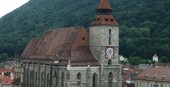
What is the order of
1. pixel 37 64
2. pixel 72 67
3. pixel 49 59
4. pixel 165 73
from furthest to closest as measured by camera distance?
pixel 165 73, pixel 37 64, pixel 49 59, pixel 72 67

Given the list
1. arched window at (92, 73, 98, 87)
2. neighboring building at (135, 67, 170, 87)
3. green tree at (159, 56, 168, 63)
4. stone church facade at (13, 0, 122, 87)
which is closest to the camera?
stone church facade at (13, 0, 122, 87)

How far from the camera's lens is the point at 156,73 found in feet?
352

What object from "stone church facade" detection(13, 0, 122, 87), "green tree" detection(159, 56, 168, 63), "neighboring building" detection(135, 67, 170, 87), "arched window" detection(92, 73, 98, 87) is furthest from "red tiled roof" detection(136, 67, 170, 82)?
"green tree" detection(159, 56, 168, 63)

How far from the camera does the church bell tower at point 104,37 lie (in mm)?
80000

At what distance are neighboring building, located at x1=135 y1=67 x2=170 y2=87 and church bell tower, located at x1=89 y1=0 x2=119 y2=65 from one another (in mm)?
24447

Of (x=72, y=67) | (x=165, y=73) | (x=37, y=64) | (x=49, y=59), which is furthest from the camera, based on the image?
(x=165, y=73)

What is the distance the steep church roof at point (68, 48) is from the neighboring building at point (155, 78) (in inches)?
1077

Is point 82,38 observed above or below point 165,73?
above

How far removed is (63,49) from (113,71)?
9.57 meters

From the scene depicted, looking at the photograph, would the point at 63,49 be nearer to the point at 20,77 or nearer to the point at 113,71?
the point at 113,71

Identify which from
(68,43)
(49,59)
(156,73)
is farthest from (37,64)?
(156,73)

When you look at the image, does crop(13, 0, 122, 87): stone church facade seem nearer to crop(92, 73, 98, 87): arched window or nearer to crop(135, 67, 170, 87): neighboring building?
crop(92, 73, 98, 87): arched window

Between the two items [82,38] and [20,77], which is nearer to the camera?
[82,38]

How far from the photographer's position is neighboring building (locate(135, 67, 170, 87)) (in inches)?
4038
